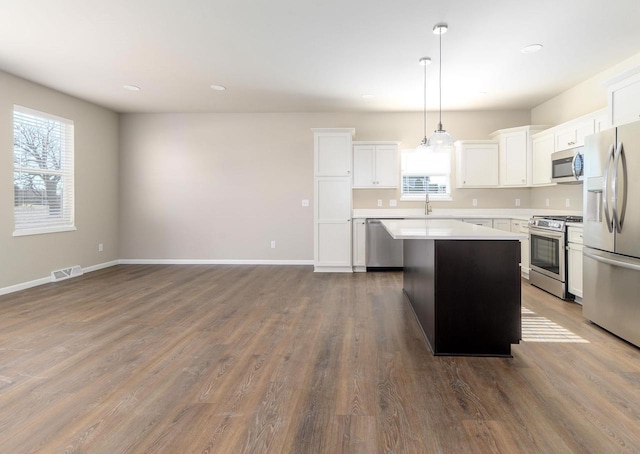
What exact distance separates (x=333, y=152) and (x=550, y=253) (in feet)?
10.9

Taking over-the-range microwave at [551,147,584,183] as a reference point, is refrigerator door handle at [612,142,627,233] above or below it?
below

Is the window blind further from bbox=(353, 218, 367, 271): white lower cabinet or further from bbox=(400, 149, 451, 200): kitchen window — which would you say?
bbox=(353, 218, 367, 271): white lower cabinet

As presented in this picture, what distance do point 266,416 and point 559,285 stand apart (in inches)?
151

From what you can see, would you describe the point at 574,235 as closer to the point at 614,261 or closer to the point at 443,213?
the point at 614,261

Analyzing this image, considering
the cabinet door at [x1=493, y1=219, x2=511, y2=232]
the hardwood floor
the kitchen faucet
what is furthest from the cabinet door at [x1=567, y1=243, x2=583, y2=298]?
the kitchen faucet

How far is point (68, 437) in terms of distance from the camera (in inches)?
69.1

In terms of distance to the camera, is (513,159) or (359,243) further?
(359,243)

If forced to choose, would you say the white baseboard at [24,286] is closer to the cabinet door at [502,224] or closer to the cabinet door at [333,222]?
the cabinet door at [333,222]

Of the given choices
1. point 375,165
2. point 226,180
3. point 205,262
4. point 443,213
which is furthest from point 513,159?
point 205,262

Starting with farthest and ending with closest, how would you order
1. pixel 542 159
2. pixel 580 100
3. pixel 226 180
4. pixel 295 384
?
pixel 226 180, pixel 542 159, pixel 580 100, pixel 295 384

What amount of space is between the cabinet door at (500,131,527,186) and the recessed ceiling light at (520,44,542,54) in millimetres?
2011

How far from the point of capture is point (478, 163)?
6262mm

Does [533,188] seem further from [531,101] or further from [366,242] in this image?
[366,242]

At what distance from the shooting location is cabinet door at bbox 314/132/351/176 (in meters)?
6.07
